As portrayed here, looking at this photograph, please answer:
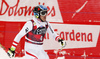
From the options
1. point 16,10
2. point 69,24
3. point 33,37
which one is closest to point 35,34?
point 33,37

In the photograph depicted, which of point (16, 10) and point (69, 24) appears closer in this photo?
point (69, 24)

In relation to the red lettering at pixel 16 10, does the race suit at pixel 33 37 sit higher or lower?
lower

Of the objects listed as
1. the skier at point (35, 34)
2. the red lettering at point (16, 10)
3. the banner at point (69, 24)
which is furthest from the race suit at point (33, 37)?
the red lettering at point (16, 10)

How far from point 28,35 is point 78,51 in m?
1.50

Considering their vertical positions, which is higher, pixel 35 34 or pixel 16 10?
pixel 16 10

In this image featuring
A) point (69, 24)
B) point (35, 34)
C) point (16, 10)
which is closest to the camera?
point (35, 34)

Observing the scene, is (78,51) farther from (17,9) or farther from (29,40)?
(17,9)

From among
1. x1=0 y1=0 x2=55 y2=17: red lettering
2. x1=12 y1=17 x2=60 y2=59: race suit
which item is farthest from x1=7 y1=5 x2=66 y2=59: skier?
x1=0 y1=0 x2=55 y2=17: red lettering

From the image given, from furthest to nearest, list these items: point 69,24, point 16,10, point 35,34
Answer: point 16,10
point 69,24
point 35,34

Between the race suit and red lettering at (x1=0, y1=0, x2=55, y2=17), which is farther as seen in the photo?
red lettering at (x1=0, y1=0, x2=55, y2=17)

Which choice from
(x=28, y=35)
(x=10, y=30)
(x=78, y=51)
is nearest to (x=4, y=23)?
(x=10, y=30)

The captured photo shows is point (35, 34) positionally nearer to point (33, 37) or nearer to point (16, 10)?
point (33, 37)

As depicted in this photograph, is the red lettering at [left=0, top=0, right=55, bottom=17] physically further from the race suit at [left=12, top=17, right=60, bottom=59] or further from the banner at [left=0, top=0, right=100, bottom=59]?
the race suit at [left=12, top=17, right=60, bottom=59]

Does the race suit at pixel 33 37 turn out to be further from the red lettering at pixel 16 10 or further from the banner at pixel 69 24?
the red lettering at pixel 16 10
